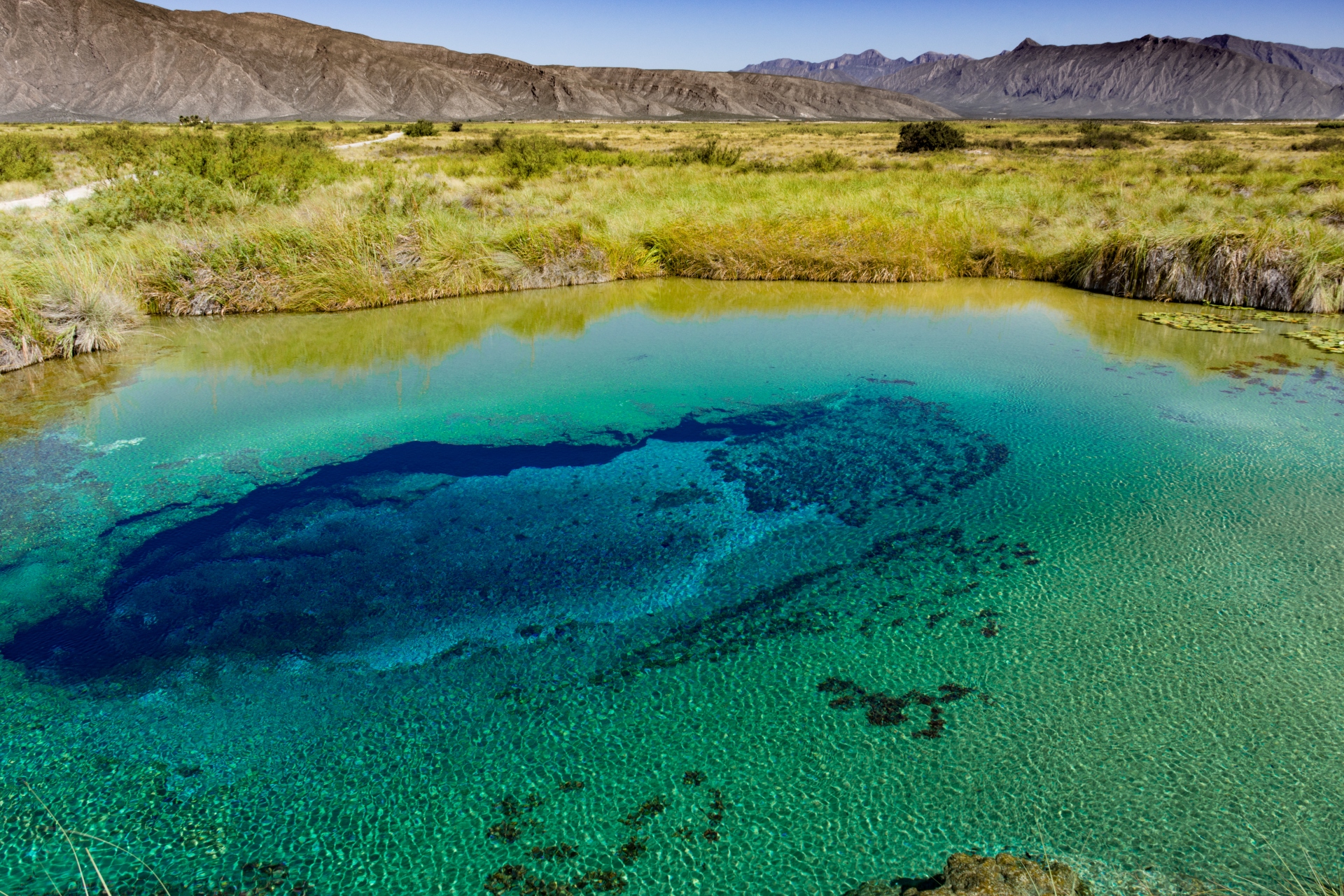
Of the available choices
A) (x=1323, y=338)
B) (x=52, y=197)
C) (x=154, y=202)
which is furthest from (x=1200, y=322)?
(x=52, y=197)

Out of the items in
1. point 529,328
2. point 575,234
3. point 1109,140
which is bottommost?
point 529,328

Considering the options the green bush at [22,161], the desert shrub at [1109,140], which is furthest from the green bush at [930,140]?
the green bush at [22,161]

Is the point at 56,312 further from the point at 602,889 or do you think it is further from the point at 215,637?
the point at 602,889

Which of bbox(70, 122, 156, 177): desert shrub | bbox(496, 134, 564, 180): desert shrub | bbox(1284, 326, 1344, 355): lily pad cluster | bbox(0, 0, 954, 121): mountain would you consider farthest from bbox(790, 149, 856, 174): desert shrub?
bbox(0, 0, 954, 121): mountain

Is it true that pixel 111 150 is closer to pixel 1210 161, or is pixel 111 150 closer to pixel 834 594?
pixel 834 594

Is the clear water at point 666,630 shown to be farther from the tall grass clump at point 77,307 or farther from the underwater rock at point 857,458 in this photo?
the tall grass clump at point 77,307

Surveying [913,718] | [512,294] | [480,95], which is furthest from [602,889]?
[480,95]
